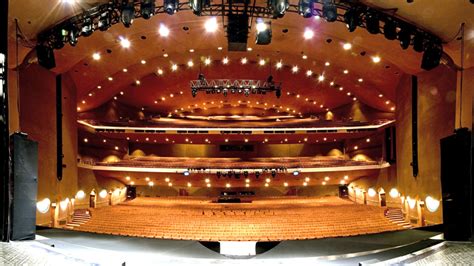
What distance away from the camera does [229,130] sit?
19.3 meters

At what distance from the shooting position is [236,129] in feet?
63.2

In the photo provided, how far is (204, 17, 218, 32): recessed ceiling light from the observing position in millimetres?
10242

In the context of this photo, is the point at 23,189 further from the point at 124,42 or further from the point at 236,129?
the point at 236,129

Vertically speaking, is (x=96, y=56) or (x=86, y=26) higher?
(x=96, y=56)

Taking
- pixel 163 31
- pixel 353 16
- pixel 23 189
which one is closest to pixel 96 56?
pixel 163 31

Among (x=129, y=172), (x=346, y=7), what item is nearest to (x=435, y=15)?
(x=346, y=7)

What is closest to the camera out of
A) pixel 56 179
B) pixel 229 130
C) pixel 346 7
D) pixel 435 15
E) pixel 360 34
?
pixel 435 15

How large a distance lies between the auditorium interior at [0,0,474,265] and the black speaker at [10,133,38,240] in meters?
0.02

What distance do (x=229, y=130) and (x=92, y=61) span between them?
363 inches


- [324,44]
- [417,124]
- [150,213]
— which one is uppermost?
[324,44]

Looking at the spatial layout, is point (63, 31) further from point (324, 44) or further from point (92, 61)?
point (324, 44)

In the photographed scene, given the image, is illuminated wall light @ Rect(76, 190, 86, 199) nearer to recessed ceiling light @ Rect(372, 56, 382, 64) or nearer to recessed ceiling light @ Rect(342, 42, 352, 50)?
recessed ceiling light @ Rect(342, 42, 352, 50)

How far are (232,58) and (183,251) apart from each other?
12.3 meters

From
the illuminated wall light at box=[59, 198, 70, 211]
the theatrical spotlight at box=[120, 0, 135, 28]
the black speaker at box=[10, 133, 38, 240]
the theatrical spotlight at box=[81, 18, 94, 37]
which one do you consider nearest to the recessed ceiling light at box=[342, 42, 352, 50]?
the theatrical spotlight at box=[120, 0, 135, 28]
